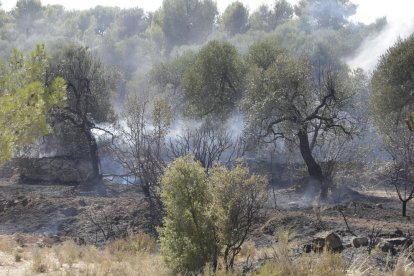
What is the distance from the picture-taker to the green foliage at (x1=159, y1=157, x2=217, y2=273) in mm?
8703

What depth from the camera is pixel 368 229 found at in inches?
477

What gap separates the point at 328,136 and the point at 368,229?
524 inches

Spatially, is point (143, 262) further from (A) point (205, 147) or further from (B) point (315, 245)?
(A) point (205, 147)

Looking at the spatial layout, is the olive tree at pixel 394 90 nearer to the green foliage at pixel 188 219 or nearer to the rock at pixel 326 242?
the rock at pixel 326 242

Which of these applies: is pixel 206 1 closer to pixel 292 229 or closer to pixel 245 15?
pixel 245 15

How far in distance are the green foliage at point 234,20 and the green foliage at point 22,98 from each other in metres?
81.2

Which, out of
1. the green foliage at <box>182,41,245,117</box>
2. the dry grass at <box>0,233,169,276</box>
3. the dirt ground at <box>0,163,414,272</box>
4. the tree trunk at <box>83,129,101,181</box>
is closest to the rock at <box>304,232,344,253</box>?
the dirt ground at <box>0,163,414,272</box>

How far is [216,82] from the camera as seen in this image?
32.5 m

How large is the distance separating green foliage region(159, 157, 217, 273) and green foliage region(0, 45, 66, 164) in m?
2.56

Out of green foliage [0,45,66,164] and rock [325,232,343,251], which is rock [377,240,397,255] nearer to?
rock [325,232,343,251]

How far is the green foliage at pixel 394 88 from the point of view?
25.4 meters

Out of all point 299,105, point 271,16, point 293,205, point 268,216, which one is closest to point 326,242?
point 268,216

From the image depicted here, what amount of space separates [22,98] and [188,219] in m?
3.43

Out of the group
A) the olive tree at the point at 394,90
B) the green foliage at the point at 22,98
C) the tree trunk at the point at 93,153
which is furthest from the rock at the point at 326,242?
the tree trunk at the point at 93,153
